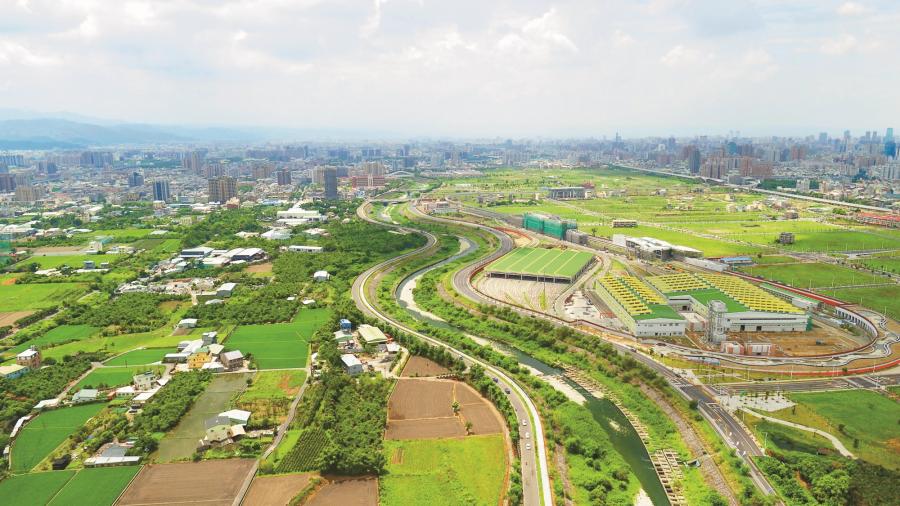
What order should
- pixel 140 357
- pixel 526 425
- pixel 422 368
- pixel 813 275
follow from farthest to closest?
pixel 813 275
pixel 140 357
pixel 422 368
pixel 526 425

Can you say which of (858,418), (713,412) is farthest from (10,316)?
(858,418)

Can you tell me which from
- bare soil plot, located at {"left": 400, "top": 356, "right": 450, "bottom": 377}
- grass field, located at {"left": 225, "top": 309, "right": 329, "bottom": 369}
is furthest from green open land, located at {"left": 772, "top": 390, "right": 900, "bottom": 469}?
grass field, located at {"left": 225, "top": 309, "right": 329, "bottom": 369}

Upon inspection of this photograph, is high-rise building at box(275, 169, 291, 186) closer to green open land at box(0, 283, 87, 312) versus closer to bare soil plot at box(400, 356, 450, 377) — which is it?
green open land at box(0, 283, 87, 312)

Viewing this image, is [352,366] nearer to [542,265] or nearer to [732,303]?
[732,303]

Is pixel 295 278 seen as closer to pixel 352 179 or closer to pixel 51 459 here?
pixel 51 459

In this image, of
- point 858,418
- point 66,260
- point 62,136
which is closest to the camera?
point 858,418

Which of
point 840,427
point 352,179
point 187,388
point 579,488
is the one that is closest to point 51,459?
point 187,388
